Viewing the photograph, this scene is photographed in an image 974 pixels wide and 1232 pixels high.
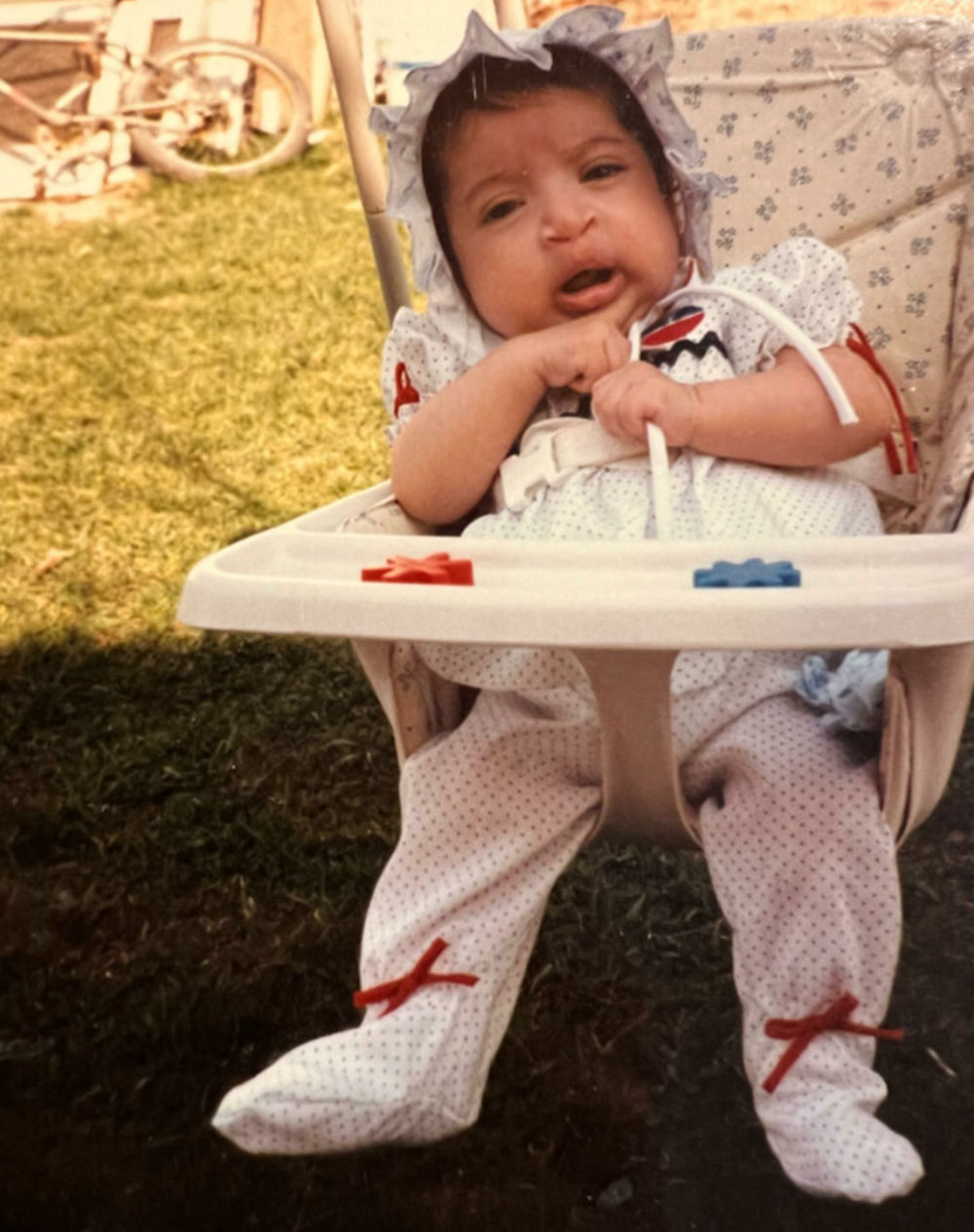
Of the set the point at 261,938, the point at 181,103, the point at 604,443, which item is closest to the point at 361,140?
the point at 604,443

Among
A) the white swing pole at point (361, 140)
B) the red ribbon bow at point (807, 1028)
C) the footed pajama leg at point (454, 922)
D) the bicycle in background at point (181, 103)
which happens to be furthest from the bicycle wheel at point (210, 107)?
the red ribbon bow at point (807, 1028)

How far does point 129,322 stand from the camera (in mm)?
1911

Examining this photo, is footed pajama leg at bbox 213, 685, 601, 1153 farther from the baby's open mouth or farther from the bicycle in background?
the bicycle in background

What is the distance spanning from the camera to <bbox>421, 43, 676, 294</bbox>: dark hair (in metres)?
0.64

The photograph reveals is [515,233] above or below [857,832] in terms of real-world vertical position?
above

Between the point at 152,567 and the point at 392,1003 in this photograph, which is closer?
the point at 392,1003

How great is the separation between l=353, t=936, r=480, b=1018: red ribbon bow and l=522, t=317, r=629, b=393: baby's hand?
259 mm

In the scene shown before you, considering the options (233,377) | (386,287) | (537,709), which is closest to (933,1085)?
(537,709)

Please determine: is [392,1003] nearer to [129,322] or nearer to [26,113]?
[26,113]

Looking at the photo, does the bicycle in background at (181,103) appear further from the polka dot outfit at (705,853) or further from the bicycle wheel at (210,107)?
the polka dot outfit at (705,853)

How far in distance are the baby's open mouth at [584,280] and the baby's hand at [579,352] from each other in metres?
0.01

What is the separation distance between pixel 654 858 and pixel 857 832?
40cm

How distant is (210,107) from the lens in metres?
1.36

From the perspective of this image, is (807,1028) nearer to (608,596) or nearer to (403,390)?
(608,596)
